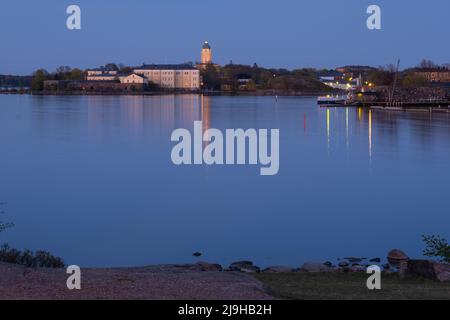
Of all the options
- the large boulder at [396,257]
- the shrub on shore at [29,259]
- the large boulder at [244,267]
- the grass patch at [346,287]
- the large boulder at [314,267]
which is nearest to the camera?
the grass patch at [346,287]

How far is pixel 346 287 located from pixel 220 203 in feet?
39.6

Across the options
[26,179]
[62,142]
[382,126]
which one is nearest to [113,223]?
[26,179]

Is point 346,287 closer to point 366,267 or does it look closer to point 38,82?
point 366,267

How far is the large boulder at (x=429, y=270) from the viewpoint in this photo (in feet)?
37.6

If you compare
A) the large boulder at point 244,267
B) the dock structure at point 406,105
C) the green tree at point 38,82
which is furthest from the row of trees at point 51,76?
the large boulder at point 244,267

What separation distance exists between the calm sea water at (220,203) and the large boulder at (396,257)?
1.60 feet

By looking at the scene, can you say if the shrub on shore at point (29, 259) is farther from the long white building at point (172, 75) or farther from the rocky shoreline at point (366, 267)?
the long white building at point (172, 75)

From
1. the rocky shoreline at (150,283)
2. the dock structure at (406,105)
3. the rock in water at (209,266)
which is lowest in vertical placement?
the rock in water at (209,266)

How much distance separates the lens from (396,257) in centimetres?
1538

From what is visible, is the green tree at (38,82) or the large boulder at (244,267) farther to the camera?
the green tree at (38,82)

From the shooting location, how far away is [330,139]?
1859 inches

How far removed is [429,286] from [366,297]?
1.72 metres

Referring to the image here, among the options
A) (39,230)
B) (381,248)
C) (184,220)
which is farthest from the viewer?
(184,220)
